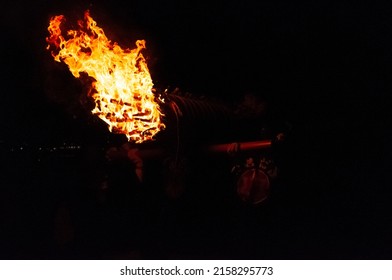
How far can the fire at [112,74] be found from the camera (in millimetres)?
3504

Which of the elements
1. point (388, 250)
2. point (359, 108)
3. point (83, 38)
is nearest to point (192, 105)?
point (83, 38)

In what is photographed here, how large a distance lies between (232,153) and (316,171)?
0.64 metres

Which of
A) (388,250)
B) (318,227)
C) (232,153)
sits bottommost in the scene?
(388,250)

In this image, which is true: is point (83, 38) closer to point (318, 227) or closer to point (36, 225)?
point (36, 225)

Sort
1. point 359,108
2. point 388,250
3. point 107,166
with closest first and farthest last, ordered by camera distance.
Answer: point 388,250, point 359,108, point 107,166

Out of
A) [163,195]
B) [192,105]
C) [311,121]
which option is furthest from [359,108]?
[163,195]

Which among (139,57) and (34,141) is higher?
(139,57)

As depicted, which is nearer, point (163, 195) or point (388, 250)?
point (388, 250)

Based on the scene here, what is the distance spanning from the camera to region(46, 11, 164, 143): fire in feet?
11.5

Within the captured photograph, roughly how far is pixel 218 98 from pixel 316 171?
962 millimetres

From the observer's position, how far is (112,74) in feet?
12.0

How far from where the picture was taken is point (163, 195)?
3.83m

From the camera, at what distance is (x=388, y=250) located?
3359 mm

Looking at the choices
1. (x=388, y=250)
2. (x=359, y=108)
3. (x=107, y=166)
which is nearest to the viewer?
(x=388, y=250)
